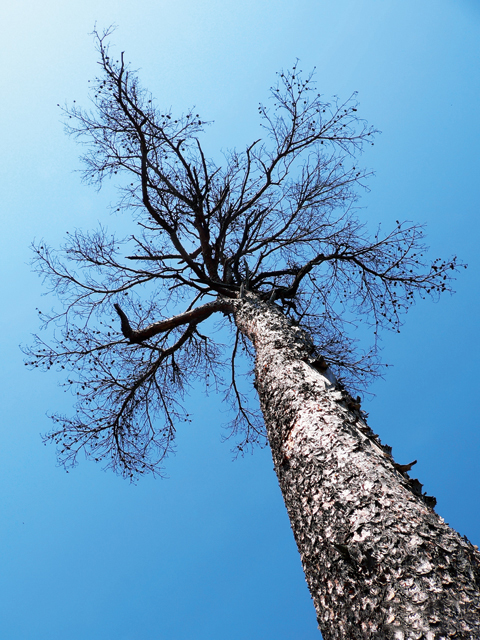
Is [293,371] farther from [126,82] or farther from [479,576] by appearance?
[126,82]

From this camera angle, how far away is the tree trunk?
3.94 feet

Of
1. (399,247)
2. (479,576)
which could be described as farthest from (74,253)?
(479,576)

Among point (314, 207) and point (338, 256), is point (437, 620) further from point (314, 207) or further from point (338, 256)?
point (314, 207)

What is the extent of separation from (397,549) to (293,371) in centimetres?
146

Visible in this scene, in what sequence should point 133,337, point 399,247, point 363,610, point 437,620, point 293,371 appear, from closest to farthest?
point 437,620
point 363,610
point 293,371
point 133,337
point 399,247

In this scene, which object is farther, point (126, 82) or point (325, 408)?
point (126, 82)

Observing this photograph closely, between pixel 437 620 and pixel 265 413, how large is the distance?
1663 millimetres

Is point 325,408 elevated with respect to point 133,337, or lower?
lower

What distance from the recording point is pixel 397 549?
1.36 metres

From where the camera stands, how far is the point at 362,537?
1463mm

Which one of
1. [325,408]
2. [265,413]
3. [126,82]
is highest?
[126,82]

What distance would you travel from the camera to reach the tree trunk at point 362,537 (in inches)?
47.3

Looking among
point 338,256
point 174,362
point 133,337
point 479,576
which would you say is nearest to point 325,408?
point 479,576

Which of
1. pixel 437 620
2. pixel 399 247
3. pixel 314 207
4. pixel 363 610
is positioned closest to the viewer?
pixel 437 620
